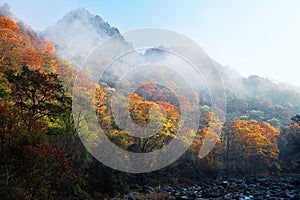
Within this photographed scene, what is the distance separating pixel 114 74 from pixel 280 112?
40875mm

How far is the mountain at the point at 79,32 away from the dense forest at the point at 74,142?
3953 centimetres

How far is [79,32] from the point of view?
7862 centimetres

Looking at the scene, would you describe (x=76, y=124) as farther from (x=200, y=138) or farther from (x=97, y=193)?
(x=200, y=138)

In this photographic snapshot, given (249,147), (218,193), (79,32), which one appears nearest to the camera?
(218,193)

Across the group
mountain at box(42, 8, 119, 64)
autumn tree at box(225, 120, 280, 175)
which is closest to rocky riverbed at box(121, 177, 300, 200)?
autumn tree at box(225, 120, 280, 175)

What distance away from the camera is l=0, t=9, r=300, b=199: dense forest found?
25.8 ft

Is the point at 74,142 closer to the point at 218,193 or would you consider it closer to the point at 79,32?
the point at 218,193

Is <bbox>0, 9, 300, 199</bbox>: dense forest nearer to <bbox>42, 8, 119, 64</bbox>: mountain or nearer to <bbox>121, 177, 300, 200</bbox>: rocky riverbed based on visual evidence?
<bbox>121, 177, 300, 200</bbox>: rocky riverbed

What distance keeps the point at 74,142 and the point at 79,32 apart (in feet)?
234

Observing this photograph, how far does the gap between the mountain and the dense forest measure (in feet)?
130

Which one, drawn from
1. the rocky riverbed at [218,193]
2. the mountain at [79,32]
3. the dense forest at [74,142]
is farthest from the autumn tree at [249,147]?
the mountain at [79,32]

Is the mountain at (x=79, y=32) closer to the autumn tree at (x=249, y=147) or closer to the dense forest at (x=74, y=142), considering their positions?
the dense forest at (x=74, y=142)

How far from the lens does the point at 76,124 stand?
14359 millimetres

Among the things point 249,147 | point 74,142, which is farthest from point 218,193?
point 249,147
